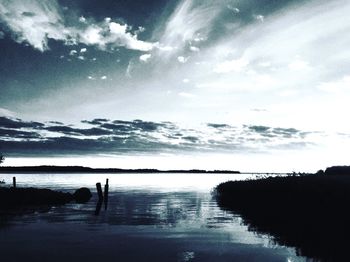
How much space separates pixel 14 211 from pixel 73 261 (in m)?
25.6

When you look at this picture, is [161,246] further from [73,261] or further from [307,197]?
[307,197]

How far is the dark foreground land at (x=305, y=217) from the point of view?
20.4 meters

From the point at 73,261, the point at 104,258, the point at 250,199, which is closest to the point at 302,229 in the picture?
the point at 104,258

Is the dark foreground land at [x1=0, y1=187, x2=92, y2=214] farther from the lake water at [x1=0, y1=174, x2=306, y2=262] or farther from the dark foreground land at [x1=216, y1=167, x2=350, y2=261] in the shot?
the dark foreground land at [x1=216, y1=167, x2=350, y2=261]

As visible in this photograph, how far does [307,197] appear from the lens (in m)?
34.2

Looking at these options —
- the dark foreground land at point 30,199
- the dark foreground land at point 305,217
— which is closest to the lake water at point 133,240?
the dark foreground land at point 305,217

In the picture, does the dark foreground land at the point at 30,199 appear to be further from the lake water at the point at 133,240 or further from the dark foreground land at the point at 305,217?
the dark foreground land at the point at 305,217

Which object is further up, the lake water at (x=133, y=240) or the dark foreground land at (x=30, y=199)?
the dark foreground land at (x=30, y=199)

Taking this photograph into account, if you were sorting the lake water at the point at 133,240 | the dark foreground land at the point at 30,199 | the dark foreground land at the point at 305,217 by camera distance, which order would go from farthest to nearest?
the dark foreground land at the point at 30,199, the dark foreground land at the point at 305,217, the lake water at the point at 133,240

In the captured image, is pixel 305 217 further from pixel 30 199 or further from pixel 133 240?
pixel 30 199

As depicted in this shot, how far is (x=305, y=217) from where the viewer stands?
94.3 feet

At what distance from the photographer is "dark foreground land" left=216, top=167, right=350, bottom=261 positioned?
803 inches

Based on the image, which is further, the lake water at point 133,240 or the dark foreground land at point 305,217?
the dark foreground land at point 305,217

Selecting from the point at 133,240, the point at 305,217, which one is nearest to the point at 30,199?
the point at 133,240
